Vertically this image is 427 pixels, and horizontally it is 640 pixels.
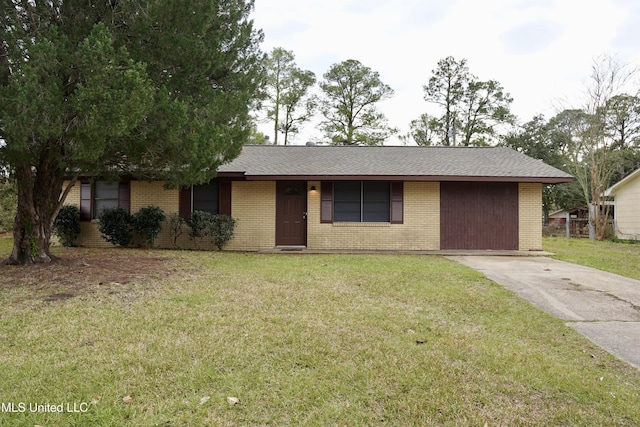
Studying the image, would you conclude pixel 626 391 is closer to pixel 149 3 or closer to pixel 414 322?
pixel 414 322

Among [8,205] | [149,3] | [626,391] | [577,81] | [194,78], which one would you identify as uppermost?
[577,81]

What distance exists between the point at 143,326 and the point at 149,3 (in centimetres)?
506

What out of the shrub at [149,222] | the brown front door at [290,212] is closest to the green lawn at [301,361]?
the shrub at [149,222]

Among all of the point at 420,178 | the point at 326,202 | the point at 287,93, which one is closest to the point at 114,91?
the point at 326,202

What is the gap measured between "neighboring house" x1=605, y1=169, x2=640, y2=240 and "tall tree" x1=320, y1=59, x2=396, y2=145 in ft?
43.9

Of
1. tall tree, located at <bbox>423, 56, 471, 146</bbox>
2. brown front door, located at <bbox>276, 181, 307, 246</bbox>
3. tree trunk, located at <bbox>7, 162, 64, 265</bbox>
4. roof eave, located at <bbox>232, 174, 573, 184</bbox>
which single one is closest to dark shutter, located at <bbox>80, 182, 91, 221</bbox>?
tree trunk, located at <bbox>7, 162, 64, 265</bbox>

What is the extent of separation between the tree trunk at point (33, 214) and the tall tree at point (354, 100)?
1980 cm

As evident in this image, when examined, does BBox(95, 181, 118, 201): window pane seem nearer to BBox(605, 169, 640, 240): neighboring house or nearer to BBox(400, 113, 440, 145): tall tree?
BBox(605, 169, 640, 240): neighboring house

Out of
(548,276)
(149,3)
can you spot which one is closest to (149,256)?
(149,3)

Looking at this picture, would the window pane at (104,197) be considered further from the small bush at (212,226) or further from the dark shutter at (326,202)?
the dark shutter at (326,202)

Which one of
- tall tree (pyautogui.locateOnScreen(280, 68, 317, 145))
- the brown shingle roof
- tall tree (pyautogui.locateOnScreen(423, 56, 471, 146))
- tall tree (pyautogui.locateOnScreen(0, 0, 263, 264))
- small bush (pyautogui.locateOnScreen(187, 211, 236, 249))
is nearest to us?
tall tree (pyautogui.locateOnScreen(0, 0, 263, 264))

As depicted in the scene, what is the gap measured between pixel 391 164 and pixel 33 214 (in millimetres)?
9330

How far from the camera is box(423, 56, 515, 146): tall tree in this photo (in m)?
26.3

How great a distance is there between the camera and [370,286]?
18.8 ft
